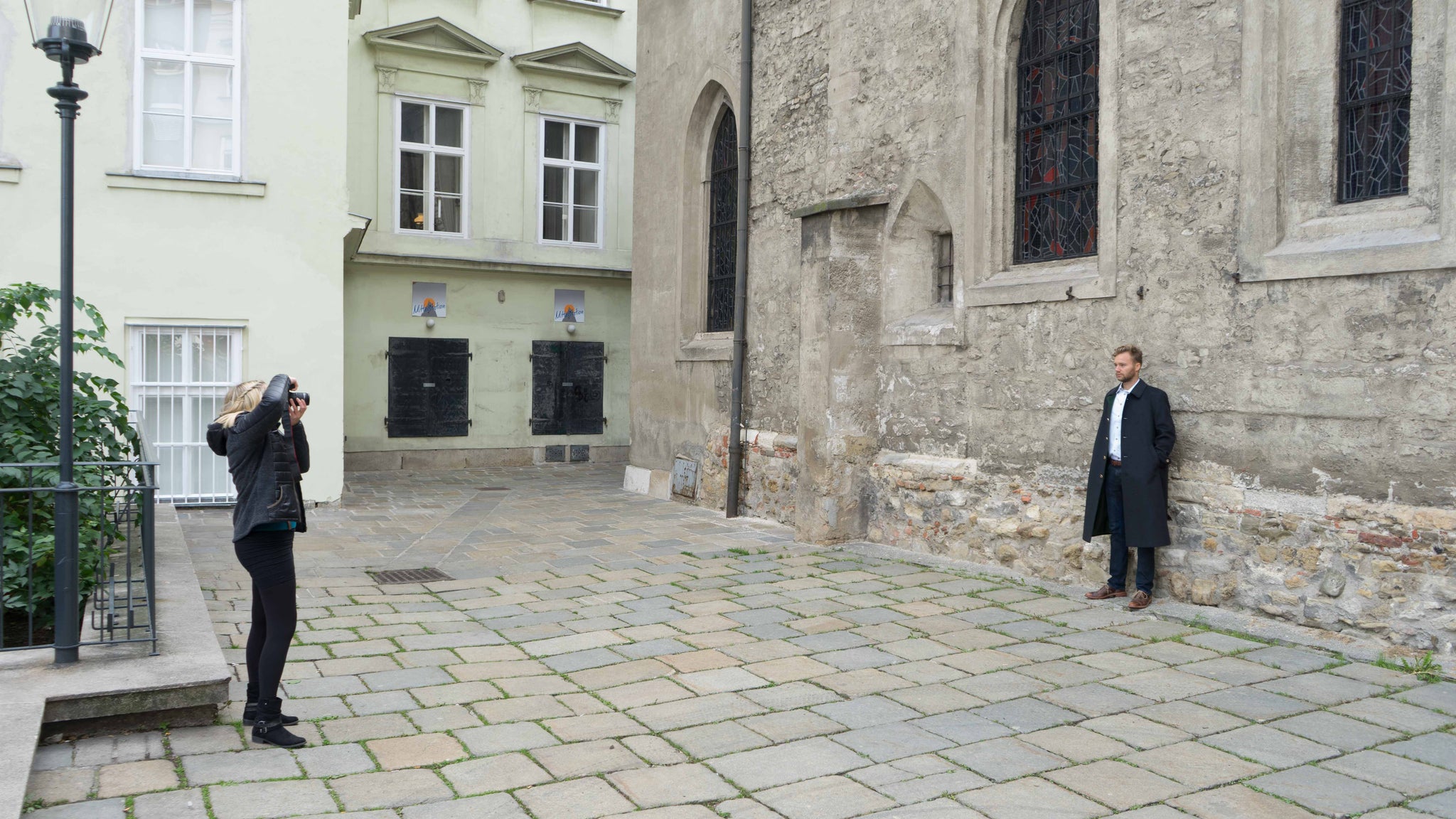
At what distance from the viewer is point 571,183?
18250mm

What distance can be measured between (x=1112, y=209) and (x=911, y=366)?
7.68 ft

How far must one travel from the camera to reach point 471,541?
10.2m

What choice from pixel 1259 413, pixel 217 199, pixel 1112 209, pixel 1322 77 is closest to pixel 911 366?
pixel 1112 209

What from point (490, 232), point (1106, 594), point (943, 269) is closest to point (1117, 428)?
point (1106, 594)

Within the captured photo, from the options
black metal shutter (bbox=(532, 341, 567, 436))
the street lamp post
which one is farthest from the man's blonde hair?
black metal shutter (bbox=(532, 341, 567, 436))

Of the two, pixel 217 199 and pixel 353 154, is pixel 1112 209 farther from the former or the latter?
pixel 353 154

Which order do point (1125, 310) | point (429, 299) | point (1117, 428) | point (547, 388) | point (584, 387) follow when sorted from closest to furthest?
point (1117, 428) < point (1125, 310) < point (429, 299) < point (547, 388) < point (584, 387)

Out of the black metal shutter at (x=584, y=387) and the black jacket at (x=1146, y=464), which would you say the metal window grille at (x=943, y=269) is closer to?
the black jacket at (x=1146, y=464)

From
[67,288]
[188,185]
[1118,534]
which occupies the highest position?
[188,185]

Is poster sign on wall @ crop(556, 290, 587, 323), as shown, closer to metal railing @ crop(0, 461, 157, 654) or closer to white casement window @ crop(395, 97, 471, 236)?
white casement window @ crop(395, 97, 471, 236)

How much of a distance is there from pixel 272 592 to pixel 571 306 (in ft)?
45.3

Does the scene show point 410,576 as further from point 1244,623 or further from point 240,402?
point 1244,623

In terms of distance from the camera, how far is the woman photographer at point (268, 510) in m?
4.54

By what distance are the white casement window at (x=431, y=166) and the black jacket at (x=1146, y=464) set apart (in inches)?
495
